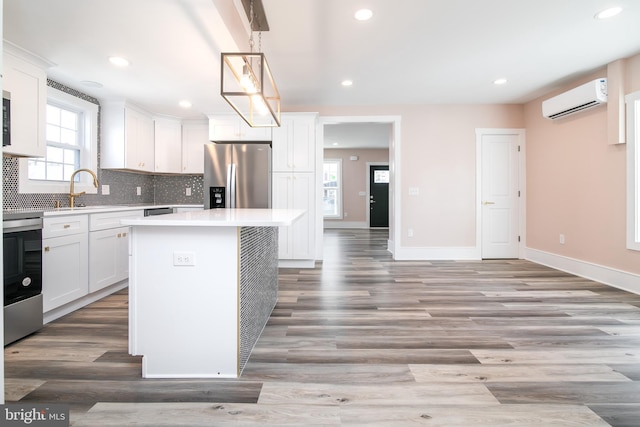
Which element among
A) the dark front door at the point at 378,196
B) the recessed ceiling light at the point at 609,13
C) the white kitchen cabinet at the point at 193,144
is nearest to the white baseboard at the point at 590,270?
the recessed ceiling light at the point at 609,13

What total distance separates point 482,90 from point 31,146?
5.09 metres

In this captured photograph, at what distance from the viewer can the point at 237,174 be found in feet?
14.8

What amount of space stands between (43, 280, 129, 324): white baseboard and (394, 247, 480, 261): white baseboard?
12.3 feet

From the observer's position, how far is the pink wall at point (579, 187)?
3609 millimetres

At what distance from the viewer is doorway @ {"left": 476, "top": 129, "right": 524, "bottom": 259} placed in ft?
17.1

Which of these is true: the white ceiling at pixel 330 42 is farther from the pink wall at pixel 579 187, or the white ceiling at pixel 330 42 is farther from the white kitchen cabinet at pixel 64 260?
the white kitchen cabinet at pixel 64 260

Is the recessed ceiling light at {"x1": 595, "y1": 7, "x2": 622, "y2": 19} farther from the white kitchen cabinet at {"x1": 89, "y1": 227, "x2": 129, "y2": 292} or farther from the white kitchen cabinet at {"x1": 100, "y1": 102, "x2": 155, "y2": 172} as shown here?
the white kitchen cabinet at {"x1": 100, "y1": 102, "x2": 155, "y2": 172}

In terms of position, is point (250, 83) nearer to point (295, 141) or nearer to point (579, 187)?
point (295, 141)

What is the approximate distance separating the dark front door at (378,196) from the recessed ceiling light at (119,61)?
7783 mm

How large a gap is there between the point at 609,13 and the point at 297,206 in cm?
371

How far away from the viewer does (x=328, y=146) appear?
970 cm

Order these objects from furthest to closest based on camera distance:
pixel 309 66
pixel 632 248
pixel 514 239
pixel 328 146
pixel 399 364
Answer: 1. pixel 328 146
2. pixel 514 239
3. pixel 309 66
4. pixel 632 248
5. pixel 399 364

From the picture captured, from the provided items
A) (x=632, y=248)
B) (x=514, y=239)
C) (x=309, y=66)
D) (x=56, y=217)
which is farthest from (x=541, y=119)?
(x=56, y=217)

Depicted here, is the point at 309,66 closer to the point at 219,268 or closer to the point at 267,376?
the point at 219,268
